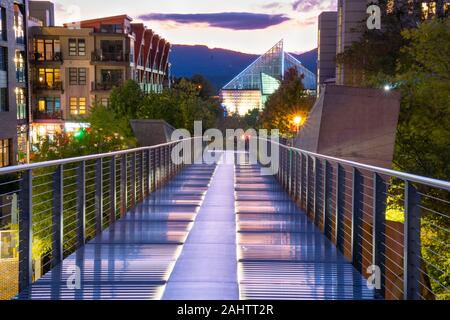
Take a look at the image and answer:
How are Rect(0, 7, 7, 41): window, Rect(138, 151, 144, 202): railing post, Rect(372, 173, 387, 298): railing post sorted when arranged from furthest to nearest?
Rect(0, 7, 7, 41): window, Rect(138, 151, 144, 202): railing post, Rect(372, 173, 387, 298): railing post

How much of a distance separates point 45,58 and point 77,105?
5.45 meters

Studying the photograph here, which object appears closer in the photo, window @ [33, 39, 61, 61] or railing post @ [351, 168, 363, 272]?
railing post @ [351, 168, 363, 272]

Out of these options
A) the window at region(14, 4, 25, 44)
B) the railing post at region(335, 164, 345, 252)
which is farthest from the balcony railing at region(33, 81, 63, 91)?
the railing post at region(335, 164, 345, 252)

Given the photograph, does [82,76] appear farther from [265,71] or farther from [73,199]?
[265,71]

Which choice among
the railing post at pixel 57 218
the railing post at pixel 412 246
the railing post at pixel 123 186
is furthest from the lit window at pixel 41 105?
the railing post at pixel 412 246

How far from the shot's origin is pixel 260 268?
22.4 ft

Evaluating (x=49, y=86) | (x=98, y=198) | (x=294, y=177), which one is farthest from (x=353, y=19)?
(x=98, y=198)

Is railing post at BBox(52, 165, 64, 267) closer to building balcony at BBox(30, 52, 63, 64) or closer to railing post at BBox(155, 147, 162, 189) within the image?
railing post at BBox(155, 147, 162, 189)

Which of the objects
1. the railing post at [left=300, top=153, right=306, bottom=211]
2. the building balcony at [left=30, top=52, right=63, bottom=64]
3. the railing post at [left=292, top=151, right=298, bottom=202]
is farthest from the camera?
the building balcony at [left=30, top=52, right=63, bottom=64]

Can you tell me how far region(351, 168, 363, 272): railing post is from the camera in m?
7.10

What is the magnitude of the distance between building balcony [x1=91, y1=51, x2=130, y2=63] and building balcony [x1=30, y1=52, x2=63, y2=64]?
3.22 metres

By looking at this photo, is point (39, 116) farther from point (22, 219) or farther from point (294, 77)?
point (22, 219)

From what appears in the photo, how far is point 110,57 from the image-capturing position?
66125 millimetres
